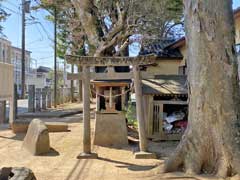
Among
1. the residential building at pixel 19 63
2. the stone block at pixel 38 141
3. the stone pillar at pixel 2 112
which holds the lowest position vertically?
the stone block at pixel 38 141

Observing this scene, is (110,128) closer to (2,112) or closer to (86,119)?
(86,119)

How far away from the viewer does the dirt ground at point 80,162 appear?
6.62 metres

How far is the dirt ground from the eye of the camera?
6.62m

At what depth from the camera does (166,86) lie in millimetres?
10852

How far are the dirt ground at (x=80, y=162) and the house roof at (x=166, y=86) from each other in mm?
1365

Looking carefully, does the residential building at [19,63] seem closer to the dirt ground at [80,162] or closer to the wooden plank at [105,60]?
the dirt ground at [80,162]

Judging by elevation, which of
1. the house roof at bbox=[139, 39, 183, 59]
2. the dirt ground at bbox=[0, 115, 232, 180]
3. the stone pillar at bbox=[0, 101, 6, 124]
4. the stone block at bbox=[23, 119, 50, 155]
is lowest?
the dirt ground at bbox=[0, 115, 232, 180]

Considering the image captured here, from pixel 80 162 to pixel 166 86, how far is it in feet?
12.8

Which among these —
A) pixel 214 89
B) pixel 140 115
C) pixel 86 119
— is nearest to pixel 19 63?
pixel 86 119

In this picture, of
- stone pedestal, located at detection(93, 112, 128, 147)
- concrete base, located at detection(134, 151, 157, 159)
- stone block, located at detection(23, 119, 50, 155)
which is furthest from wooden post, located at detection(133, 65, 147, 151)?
stone block, located at detection(23, 119, 50, 155)

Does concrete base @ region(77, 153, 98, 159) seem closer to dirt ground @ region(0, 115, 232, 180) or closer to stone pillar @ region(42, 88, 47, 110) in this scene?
dirt ground @ region(0, 115, 232, 180)

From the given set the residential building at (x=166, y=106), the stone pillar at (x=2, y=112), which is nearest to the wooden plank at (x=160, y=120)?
the residential building at (x=166, y=106)

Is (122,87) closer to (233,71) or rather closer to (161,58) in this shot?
(233,71)

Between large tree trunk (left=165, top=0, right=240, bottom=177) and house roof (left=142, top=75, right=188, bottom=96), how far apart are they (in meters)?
4.55
